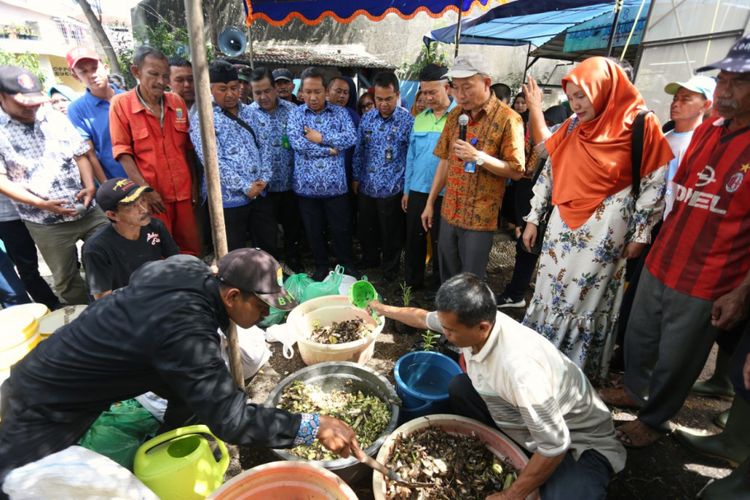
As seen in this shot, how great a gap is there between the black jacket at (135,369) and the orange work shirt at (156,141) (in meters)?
2.13

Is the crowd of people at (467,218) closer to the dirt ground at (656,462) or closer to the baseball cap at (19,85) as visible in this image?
the baseball cap at (19,85)

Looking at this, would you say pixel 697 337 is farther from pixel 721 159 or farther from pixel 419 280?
pixel 419 280

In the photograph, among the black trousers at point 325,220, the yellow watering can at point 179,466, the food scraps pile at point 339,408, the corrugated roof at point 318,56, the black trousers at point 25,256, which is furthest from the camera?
the corrugated roof at point 318,56

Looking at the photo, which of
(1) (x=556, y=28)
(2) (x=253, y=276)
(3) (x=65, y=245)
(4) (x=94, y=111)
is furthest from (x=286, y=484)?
(1) (x=556, y=28)

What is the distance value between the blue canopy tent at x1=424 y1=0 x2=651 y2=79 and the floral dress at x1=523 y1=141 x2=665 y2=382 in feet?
17.7

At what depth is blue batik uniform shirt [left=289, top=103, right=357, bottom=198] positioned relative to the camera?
4.08m

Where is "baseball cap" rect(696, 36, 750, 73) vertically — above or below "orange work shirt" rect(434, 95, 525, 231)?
above

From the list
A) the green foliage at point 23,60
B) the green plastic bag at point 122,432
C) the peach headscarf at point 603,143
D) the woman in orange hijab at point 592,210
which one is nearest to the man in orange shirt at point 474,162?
the woman in orange hijab at point 592,210

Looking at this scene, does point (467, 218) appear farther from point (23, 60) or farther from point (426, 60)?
point (23, 60)

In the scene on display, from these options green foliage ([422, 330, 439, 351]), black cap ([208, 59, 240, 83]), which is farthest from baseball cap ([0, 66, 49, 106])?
green foliage ([422, 330, 439, 351])

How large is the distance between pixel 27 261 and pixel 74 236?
2.12 feet

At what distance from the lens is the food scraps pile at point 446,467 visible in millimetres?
2104

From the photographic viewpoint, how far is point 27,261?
3.74 metres

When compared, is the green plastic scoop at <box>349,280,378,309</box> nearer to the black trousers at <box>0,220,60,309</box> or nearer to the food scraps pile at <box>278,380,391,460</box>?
the food scraps pile at <box>278,380,391,460</box>
